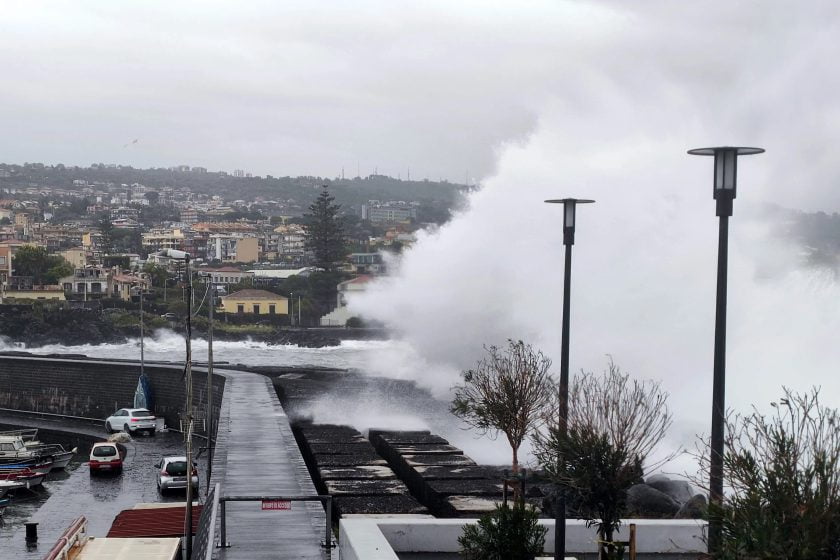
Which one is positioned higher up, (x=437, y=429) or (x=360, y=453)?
(x=360, y=453)

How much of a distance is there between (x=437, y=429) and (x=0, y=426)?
14.8 meters

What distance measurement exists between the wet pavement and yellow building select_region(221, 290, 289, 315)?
233 feet

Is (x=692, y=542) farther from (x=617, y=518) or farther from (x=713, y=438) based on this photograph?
(x=713, y=438)

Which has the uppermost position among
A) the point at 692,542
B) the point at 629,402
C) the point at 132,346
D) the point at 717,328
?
the point at 717,328

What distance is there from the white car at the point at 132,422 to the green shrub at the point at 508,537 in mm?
28033

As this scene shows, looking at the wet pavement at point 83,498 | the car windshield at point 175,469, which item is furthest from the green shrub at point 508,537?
the car windshield at point 175,469

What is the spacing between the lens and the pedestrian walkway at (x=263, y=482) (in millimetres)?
12656

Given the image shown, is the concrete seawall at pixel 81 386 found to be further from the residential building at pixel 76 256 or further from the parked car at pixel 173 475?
the residential building at pixel 76 256

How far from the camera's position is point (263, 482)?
56.2 feet

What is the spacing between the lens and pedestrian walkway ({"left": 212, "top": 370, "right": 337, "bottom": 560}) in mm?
12656

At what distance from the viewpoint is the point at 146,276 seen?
116 metres

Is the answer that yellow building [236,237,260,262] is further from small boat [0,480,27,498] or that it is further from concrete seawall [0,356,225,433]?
small boat [0,480,27,498]

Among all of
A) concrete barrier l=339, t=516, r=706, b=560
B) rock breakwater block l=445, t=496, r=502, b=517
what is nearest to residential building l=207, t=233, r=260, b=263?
rock breakwater block l=445, t=496, r=502, b=517

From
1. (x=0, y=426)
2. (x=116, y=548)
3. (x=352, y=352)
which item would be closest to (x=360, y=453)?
(x=116, y=548)
